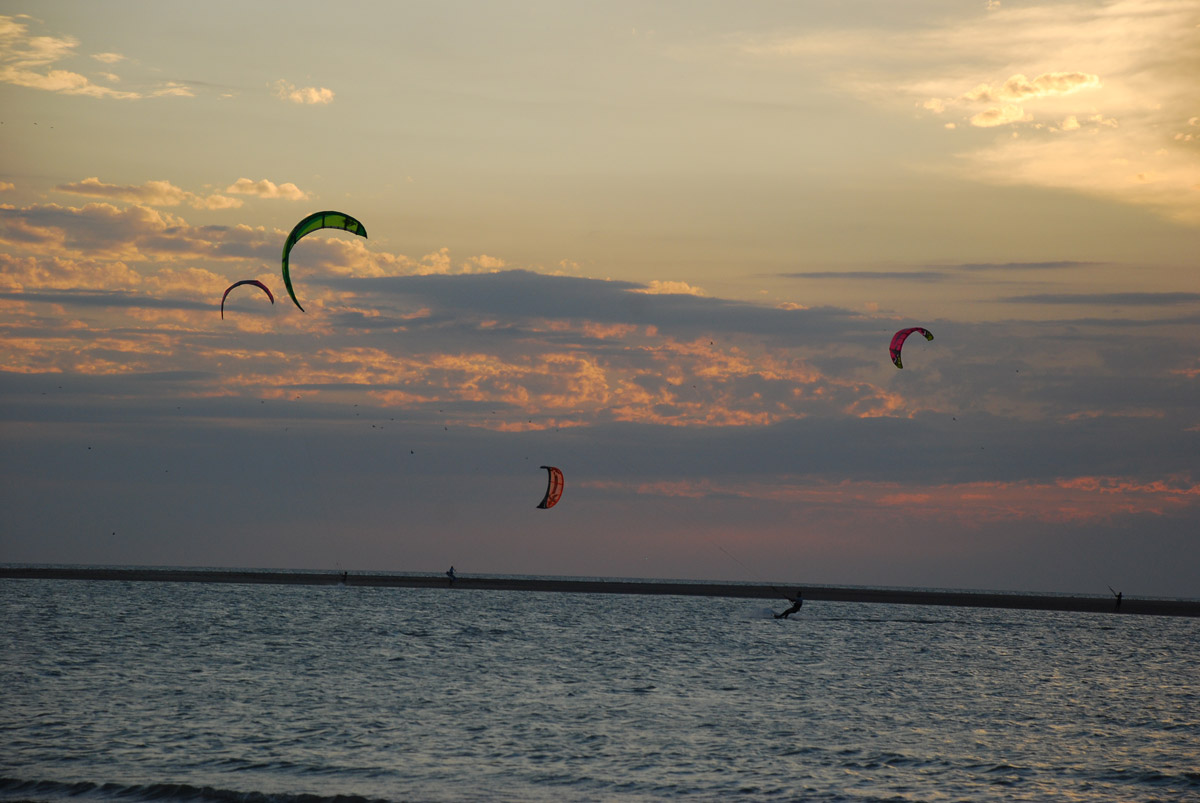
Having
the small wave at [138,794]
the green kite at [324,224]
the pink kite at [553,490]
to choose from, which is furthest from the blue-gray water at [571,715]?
the green kite at [324,224]

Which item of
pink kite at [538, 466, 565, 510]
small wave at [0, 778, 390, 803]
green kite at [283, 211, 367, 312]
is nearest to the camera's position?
small wave at [0, 778, 390, 803]

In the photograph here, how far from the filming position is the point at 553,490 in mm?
51875

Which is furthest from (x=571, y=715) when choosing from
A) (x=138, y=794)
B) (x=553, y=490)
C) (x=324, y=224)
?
(x=553, y=490)

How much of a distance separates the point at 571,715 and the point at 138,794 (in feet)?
39.5

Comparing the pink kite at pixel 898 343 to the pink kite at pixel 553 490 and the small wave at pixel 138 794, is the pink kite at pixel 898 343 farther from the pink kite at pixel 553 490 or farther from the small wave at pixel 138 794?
the small wave at pixel 138 794

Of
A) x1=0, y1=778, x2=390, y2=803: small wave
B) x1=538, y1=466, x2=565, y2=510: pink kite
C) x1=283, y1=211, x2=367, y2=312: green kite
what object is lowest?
x1=0, y1=778, x2=390, y2=803: small wave

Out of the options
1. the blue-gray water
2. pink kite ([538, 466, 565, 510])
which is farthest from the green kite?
pink kite ([538, 466, 565, 510])

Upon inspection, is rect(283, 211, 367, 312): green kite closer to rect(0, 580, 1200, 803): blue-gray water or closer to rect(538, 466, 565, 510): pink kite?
rect(0, 580, 1200, 803): blue-gray water

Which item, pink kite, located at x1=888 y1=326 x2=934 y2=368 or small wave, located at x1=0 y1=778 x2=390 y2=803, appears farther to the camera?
pink kite, located at x1=888 y1=326 x2=934 y2=368

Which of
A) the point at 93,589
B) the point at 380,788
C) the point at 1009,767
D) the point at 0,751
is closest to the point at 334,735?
the point at 380,788

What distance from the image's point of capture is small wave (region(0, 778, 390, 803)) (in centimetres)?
1791

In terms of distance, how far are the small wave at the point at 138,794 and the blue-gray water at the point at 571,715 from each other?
0.07 m

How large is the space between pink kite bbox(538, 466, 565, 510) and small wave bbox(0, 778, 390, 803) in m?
31.2

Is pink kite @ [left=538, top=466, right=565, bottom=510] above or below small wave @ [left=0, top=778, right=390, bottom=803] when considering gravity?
above
